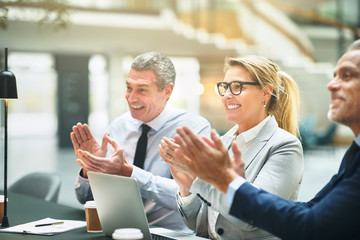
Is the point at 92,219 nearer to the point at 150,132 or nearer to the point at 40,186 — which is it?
the point at 150,132

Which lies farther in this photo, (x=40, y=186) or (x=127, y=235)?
(x=40, y=186)

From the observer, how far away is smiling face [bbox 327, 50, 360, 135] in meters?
1.46

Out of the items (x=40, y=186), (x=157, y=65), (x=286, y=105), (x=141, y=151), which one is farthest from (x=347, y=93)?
(x=40, y=186)

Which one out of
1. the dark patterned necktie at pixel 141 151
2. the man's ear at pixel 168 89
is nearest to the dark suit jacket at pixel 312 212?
the dark patterned necktie at pixel 141 151

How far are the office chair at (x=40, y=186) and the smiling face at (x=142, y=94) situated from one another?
3.17 ft

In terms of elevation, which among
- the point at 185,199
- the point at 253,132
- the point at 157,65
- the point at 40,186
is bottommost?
the point at 40,186

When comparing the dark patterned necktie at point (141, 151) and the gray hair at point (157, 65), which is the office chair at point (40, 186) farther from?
the gray hair at point (157, 65)

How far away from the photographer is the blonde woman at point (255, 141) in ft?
6.34

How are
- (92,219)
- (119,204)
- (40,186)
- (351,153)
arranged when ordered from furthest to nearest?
(40,186) < (92,219) < (119,204) < (351,153)

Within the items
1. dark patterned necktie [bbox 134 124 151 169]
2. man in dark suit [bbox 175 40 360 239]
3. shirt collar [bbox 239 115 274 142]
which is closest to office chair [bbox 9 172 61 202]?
dark patterned necktie [bbox 134 124 151 169]

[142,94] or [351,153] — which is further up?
[142,94]

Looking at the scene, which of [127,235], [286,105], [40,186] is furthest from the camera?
[40,186]

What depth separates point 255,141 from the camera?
2.10 meters

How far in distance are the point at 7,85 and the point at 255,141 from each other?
4.18 feet
